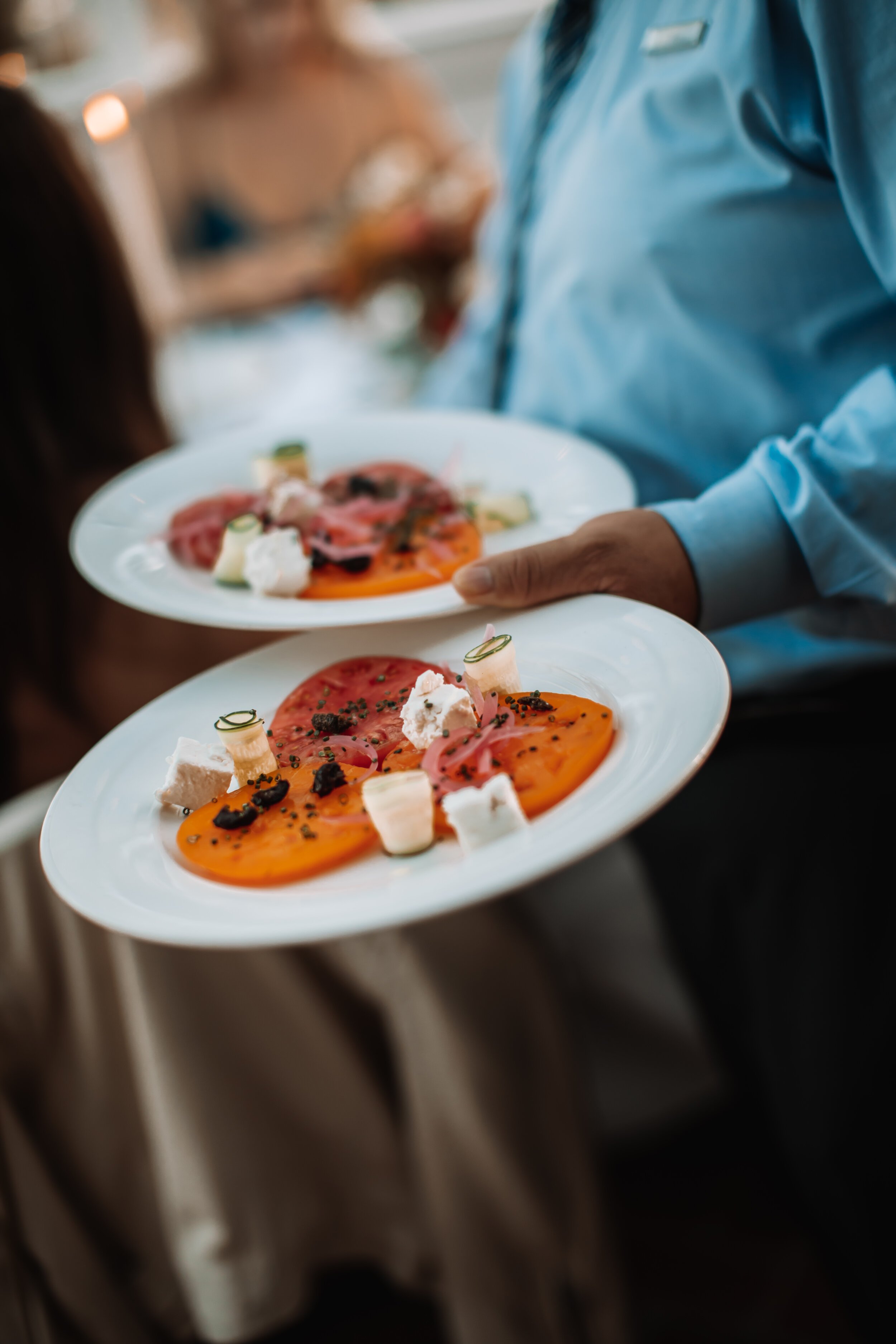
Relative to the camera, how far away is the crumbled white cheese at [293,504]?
3.06 ft

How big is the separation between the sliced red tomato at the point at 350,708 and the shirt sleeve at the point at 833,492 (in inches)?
11.4

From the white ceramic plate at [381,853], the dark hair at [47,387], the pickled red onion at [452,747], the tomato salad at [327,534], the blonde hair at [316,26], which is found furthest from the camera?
the blonde hair at [316,26]

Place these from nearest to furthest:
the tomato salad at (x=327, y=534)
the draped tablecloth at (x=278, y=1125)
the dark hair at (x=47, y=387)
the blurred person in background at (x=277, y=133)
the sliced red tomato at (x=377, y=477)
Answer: the tomato salad at (x=327, y=534) → the sliced red tomato at (x=377, y=477) → the draped tablecloth at (x=278, y=1125) → the dark hair at (x=47, y=387) → the blurred person in background at (x=277, y=133)

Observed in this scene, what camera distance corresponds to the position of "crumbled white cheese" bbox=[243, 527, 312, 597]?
2.77ft

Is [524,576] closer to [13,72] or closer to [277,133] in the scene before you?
[13,72]

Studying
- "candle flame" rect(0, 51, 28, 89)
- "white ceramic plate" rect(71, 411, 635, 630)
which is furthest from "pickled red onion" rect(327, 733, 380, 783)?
"candle flame" rect(0, 51, 28, 89)

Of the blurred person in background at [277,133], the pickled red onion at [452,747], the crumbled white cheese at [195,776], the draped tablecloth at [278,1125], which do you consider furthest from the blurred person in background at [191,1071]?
the blurred person in background at [277,133]

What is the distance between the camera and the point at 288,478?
1033 mm

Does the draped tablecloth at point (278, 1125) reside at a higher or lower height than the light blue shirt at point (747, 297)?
lower

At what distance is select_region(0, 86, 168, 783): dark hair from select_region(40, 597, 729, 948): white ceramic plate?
2.17 ft

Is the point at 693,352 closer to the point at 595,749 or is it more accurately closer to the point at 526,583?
the point at 526,583

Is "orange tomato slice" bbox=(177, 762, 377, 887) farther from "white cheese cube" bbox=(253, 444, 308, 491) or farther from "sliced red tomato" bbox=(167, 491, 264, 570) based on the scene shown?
"white cheese cube" bbox=(253, 444, 308, 491)

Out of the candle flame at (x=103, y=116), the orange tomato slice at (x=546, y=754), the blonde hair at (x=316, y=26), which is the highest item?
the blonde hair at (x=316, y=26)

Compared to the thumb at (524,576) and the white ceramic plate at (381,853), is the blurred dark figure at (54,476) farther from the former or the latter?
the thumb at (524,576)
